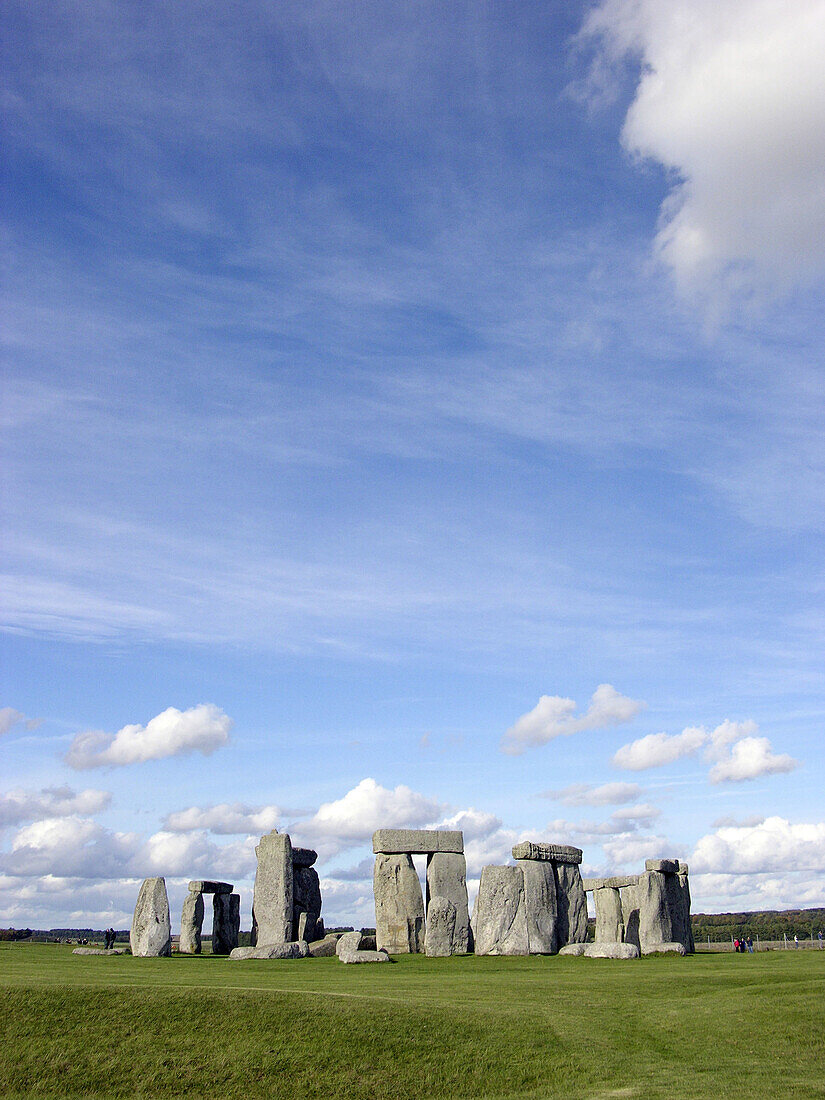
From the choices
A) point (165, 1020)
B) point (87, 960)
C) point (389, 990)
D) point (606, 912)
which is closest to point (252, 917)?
point (87, 960)

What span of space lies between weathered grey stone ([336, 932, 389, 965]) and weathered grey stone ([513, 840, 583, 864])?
186 inches

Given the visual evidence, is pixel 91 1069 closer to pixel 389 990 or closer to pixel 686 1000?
pixel 389 990

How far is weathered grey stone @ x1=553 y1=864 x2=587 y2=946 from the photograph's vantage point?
84.4 feet

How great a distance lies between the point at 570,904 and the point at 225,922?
37.8 feet

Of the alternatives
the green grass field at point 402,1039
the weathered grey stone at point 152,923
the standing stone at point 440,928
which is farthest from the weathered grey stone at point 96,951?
the green grass field at point 402,1039

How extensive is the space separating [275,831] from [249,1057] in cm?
1564

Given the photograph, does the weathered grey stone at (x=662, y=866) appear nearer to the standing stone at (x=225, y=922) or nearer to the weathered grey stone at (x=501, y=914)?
the weathered grey stone at (x=501, y=914)

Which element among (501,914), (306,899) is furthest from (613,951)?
(306,899)

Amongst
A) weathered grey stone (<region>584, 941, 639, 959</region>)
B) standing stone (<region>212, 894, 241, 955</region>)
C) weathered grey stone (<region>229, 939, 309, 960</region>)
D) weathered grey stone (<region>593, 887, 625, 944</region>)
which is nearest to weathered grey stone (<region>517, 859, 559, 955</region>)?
weathered grey stone (<region>584, 941, 639, 959</region>)

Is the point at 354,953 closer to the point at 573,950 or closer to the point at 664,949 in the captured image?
the point at 573,950

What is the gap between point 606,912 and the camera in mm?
28969

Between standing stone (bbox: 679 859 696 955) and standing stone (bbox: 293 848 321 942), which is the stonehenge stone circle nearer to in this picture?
standing stone (bbox: 293 848 321 942)

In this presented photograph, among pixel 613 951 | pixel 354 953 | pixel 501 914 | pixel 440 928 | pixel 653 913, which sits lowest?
pixel 613 951

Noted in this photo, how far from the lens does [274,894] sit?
27094mm
